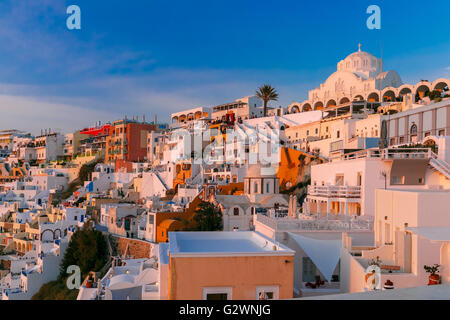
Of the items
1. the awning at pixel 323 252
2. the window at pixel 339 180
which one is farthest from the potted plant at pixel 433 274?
the window at pixel 339 180

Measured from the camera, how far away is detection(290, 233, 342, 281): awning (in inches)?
600

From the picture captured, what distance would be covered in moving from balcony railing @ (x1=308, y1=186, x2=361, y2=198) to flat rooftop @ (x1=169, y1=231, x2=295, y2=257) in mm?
10824

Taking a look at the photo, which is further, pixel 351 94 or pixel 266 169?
pixel 351 94

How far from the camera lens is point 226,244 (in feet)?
42.5

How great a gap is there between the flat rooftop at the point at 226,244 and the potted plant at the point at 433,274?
11.0 ft

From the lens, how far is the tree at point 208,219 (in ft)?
105

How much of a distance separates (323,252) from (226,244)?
16.0 feet

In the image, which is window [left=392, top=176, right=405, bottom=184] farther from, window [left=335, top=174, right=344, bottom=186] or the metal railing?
the metal railing

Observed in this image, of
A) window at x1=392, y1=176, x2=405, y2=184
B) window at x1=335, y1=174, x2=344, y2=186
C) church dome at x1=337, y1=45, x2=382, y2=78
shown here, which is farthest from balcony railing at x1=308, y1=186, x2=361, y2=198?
church dome at x1=337, y1=45, x2=382, y2=78

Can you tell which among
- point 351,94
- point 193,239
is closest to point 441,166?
point 193,239

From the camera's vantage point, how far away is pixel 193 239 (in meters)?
13.6

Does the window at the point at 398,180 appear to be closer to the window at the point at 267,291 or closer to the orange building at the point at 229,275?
the orange building at the point at 229,275
